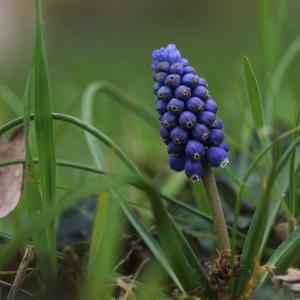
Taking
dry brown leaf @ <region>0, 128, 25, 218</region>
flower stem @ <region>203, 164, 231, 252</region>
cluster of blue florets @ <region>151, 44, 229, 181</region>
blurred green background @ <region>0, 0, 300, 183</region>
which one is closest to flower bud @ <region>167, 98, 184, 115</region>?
cluster of blue florets @ <region>151, 44, 229, 181</region>

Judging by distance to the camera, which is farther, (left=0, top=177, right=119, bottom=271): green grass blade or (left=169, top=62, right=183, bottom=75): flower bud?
(left=169, top=62, right=183, bottom=75): flower bud

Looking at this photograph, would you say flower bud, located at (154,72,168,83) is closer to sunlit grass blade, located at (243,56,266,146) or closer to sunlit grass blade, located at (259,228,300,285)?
sunlit grass blade, located at (243,56,266,146)

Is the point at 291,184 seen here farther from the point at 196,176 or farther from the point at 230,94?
the point at 230,94

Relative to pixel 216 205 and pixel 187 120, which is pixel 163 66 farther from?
pixel 216 205

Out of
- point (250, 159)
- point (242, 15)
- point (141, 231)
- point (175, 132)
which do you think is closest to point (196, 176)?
point (175, 132)

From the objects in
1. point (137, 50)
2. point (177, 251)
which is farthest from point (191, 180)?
point (137, 50)

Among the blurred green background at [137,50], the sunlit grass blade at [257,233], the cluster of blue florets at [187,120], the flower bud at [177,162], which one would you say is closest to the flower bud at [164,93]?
the cluster of blue florets at [187,120]
